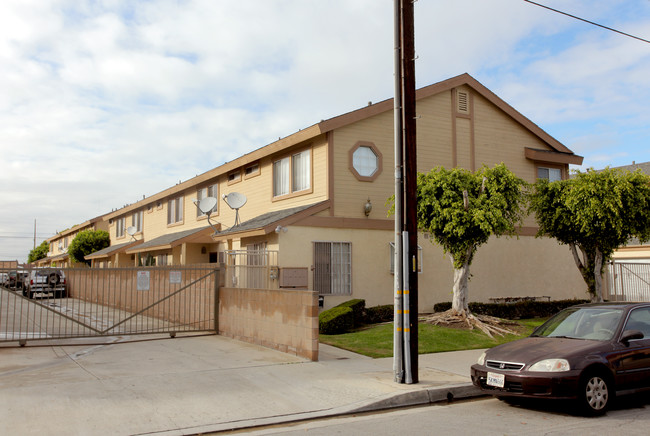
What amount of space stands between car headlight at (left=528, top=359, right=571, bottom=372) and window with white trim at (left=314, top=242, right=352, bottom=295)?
9711 mm

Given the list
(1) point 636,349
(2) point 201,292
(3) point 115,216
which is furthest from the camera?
(3) point 115,216

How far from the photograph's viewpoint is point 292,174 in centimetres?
1903

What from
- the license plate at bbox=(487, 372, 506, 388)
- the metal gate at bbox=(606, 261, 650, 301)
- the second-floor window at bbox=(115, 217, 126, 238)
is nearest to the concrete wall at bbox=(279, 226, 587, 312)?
the metal gate at bbox=(606, 261, 650, 301)

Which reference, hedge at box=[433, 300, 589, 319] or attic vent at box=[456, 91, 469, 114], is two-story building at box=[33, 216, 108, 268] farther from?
hedge at box=[433, 300, 589, 319]

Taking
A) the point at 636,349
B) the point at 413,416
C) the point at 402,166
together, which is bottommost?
the point at 413,416

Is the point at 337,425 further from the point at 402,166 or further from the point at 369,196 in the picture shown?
the point at 369,196

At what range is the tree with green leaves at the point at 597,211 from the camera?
1608 cm

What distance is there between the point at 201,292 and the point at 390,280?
19.7 feet

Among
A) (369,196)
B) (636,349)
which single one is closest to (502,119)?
(369,196)

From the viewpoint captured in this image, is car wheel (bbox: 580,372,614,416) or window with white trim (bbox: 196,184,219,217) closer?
car wheel (bbox: 580,372,614,416)

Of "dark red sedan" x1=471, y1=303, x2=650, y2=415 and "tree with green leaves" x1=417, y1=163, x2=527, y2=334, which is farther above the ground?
"tree with green leaves" x1=417, y1=163, x2=527, y2=334

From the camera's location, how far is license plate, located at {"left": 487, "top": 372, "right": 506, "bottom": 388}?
7.56m

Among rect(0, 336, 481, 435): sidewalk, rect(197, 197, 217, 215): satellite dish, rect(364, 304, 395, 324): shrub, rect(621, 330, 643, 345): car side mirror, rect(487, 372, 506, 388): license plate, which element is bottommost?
rect(0, 336, 481, 435): sidewalk

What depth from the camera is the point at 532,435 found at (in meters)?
6.38
